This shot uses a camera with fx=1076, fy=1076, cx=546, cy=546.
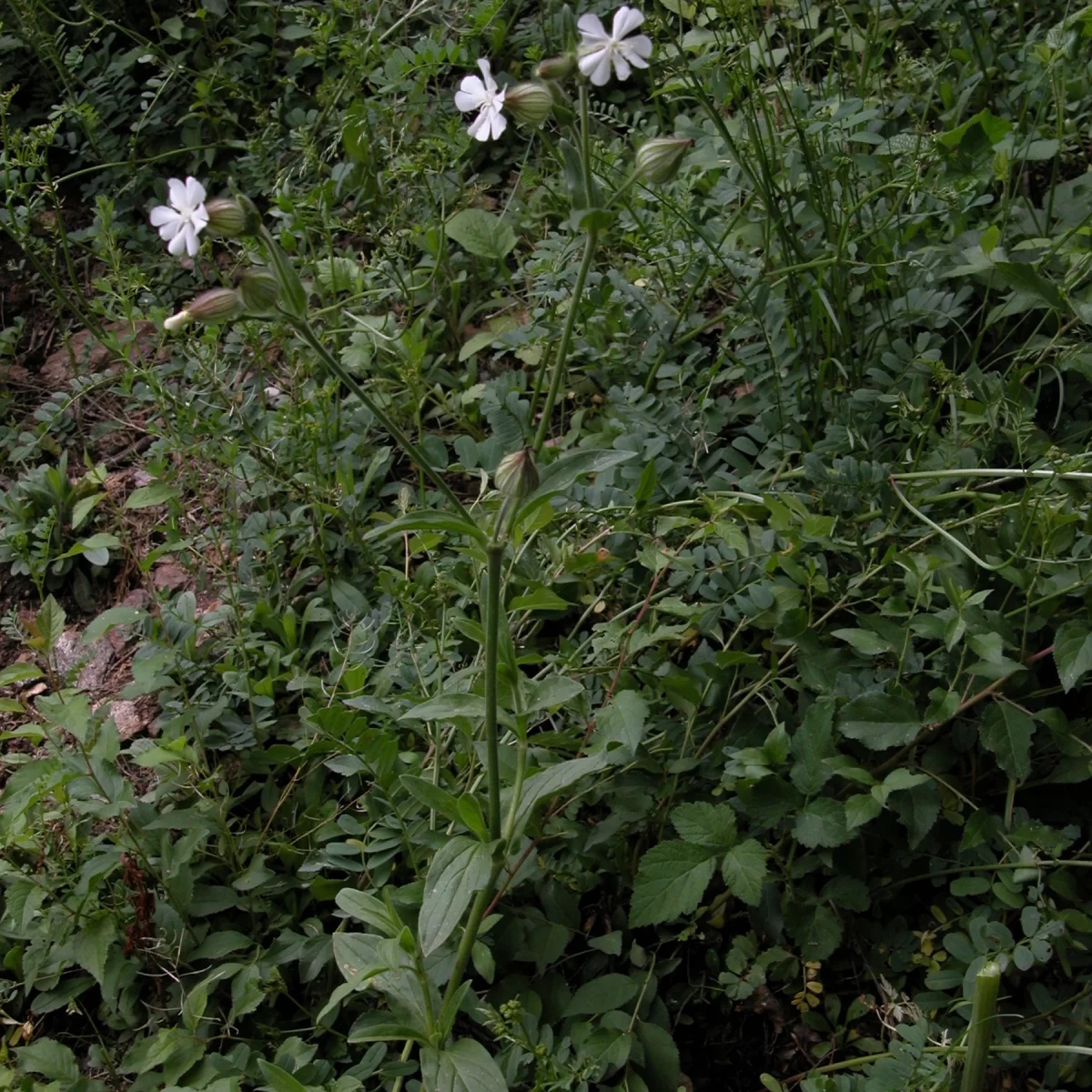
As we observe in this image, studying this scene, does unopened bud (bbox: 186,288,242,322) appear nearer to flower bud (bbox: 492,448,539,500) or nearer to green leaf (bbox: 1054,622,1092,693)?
flower bud (bbox: 492,448,539,500)

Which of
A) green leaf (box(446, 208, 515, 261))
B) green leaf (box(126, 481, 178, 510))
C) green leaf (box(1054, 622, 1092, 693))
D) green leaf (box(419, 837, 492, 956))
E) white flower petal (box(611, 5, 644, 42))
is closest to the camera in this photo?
white flower petal (box(611, 5, 644, 42))

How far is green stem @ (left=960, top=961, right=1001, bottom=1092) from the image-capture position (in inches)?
46.4

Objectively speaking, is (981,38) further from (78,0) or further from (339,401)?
(78,0)

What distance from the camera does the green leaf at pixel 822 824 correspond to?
142 centimetres

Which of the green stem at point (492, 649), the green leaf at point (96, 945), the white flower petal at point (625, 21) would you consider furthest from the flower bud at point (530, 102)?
the green leaf at point (96, 945)

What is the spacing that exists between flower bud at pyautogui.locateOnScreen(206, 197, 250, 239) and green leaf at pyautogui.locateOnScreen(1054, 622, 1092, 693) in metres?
1.13

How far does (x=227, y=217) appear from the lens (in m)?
1.17

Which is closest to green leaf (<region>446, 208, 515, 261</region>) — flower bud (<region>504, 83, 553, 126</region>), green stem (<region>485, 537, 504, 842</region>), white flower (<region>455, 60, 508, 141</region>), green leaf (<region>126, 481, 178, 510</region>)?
green leaf (<region>126, 481, 178, 510</region>)

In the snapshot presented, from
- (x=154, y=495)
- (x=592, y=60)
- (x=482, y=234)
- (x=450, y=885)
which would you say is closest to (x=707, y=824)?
(x=450, y=885)

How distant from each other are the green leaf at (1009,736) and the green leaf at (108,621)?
4.41 ft

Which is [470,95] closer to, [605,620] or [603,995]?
[605,620]

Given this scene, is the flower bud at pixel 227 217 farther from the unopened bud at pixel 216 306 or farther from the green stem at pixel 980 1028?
the green stem at pixel 980 1028

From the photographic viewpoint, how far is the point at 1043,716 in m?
1.44

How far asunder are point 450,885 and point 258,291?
2.38 feet
